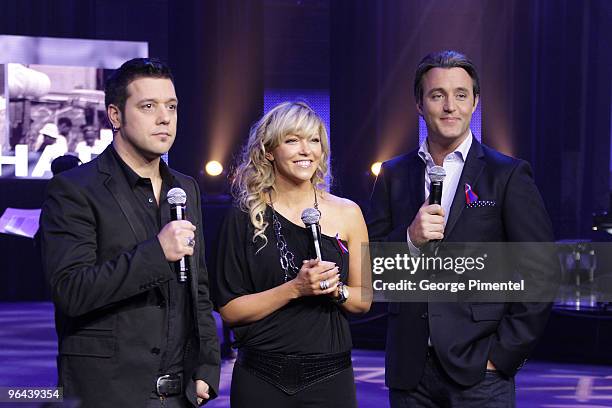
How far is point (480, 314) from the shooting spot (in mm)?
2328

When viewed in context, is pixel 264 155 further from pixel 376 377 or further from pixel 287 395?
pixel 376 377

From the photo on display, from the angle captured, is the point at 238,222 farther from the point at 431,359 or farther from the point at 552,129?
the point at 552,129

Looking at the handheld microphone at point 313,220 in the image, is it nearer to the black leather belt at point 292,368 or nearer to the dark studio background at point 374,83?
the black leather belt at point 292,368

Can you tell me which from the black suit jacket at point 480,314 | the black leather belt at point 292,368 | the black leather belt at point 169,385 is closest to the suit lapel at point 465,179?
the black suit jacket at point 480,314

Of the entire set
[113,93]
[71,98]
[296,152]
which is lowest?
[296,152]

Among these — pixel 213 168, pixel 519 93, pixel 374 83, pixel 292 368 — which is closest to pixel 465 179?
pixel 292 368

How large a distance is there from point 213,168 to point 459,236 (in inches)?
299

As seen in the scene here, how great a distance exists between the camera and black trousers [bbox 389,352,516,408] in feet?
7.50

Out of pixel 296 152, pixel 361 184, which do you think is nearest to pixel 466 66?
pixel 296 152

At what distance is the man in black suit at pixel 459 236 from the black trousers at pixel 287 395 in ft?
0.54

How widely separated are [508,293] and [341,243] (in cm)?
47

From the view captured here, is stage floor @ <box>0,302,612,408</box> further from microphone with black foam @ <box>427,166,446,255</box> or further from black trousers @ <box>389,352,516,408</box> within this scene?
microphone with black foam @ <box>427,166,446,255</box>

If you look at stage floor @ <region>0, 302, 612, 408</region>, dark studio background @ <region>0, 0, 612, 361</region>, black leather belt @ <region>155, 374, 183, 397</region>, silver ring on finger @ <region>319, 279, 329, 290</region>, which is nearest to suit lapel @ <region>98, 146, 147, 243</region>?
black leather belt @ <region>155, 374, 183, 397</region>

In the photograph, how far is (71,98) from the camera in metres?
10.2
